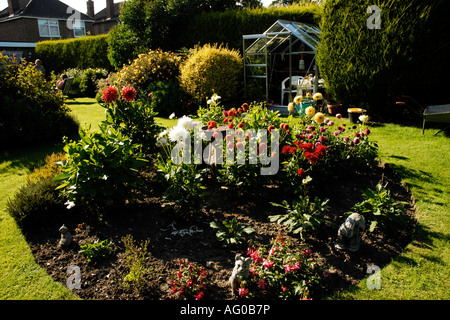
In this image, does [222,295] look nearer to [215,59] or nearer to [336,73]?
[336,73]

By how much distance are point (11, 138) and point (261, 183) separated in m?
6.69

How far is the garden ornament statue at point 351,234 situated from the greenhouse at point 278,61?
21.8 feet

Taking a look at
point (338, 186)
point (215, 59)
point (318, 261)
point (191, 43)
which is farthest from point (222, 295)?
point (191, 43)

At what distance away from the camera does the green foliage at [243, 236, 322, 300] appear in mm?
2785

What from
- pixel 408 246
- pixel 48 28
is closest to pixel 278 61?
pixel 408 246

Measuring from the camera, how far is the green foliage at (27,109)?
24.1 ft

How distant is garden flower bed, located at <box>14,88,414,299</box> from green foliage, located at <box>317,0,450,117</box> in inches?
139

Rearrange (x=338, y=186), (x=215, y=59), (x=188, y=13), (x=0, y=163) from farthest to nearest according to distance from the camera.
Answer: (x=188, y=13) → (x=215, y=59) → (x=0, y=163) → (x=338, y=186)

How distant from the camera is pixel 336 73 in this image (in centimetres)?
834

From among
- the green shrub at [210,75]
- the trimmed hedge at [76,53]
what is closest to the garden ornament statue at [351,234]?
the green shrub at [210,75]

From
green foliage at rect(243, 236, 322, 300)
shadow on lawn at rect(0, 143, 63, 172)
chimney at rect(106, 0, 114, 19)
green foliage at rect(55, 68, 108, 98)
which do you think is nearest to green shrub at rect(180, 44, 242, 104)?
shadow on lawn at rect(0, 143, 63, 172)

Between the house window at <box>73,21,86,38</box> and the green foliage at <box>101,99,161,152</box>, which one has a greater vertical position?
the house window at <box>73,21,86,38</box>

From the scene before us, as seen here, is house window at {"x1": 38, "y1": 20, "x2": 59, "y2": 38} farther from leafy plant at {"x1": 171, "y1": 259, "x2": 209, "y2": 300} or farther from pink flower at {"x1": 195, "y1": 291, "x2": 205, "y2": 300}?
pink flower at {"x1": 195, "y1": 291, "x2": 205, "y2": 300}

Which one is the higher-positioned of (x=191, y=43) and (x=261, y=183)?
(x=191, y=43)
